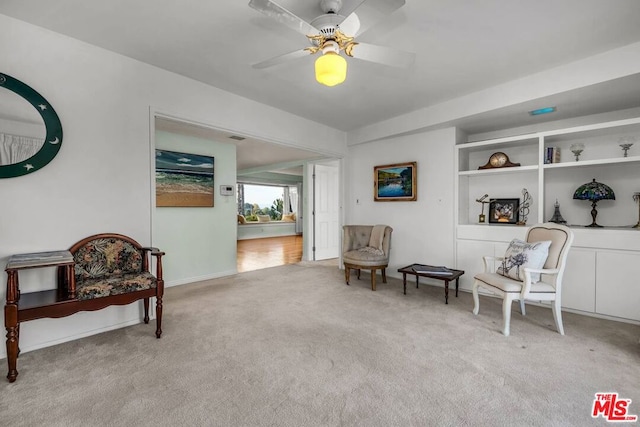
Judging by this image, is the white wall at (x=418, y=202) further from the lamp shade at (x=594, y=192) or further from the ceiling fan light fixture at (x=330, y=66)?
the ceiling fan light fixture at (x=330, y=66)

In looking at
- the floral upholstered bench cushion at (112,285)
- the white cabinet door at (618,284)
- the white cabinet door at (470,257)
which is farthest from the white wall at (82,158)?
the white cabinet door at (618,284)

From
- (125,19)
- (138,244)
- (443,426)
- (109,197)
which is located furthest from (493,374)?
(125,19)

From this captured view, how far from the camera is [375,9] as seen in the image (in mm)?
1602

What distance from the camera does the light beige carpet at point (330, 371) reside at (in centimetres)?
158

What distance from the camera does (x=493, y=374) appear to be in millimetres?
1946

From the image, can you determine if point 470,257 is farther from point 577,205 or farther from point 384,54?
point 384,54

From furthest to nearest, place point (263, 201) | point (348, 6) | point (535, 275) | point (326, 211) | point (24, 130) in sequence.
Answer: point (263, 201)
point (326, 211)
point (535, 275)
point (24, 130)
point (348, 6)

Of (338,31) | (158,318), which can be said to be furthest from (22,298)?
(338,31)

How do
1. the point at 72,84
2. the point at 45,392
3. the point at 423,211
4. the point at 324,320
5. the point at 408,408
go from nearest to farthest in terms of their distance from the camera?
1. the point at 408,408
2. the point at 45,392
3. the point at 72,84
4. the point at 324,320
5. the point at 423,211

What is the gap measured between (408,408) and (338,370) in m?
0.52

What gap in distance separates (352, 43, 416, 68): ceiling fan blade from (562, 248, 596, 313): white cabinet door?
9.08 feet

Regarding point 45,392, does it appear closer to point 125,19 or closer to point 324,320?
point 324,320

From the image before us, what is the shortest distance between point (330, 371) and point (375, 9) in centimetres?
222

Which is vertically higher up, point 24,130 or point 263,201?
point 24,130
